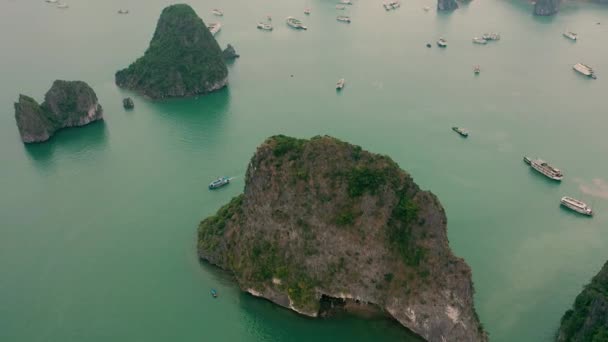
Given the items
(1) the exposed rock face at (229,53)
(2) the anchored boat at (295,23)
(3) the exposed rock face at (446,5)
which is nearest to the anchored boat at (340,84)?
(1) the exposed rock face at (229,53)

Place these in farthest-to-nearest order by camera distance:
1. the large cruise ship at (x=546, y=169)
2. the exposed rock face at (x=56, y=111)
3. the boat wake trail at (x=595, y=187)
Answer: the exposed rock face at (x=56, y=111)
the large cruise ship at (x=546, y=169)
the boat wake trail at (x=595, y=187)

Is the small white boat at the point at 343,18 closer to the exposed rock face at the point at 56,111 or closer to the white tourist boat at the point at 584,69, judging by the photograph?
the white tourist boat at the point at 584,69

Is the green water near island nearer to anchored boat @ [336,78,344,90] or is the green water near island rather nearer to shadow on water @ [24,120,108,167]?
shadow on water @ [24,120,108,167]

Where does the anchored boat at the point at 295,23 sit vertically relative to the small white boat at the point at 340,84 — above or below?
below

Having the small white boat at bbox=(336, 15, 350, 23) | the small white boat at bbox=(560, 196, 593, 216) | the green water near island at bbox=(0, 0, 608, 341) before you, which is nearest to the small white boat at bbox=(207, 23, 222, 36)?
the green water near island at bbox=(0, 0, 608, 341)

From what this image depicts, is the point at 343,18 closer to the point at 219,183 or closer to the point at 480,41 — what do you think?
A: the point at 480,41

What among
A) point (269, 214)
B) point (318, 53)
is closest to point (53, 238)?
point (269, 214)

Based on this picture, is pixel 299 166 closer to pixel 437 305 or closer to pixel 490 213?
pixel 437 305
